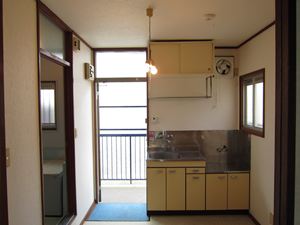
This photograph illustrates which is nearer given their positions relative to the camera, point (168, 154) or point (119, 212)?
point (119, 212)

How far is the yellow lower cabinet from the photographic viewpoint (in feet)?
11.6

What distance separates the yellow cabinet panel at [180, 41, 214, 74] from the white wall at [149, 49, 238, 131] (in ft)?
1.56

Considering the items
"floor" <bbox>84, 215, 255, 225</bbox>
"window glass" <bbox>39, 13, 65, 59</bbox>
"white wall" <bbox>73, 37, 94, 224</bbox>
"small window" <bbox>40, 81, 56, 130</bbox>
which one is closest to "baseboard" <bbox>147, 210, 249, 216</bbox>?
"floor" <bbox>84, 215, 255, 225</bbox>

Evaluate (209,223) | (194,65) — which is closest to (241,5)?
(194,65)

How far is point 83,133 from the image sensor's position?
353cm

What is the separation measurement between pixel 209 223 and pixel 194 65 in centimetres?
228

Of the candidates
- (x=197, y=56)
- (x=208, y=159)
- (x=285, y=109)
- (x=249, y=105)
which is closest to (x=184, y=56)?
(x=197, y=56)

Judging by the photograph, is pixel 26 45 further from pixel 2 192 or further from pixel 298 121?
pixel 298 121

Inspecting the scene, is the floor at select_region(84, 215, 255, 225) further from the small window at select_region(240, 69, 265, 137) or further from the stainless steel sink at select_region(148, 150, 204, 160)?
the small window at select_region(240, 69, 265, 137)

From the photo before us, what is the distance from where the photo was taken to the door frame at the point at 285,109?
0.71m

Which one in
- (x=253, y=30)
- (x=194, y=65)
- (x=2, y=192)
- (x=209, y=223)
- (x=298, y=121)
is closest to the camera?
(x=298, y=121)

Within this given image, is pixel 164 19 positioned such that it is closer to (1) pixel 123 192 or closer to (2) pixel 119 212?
(2) pixel 119 212

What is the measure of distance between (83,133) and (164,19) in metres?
1.93

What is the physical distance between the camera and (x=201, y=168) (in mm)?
3543
